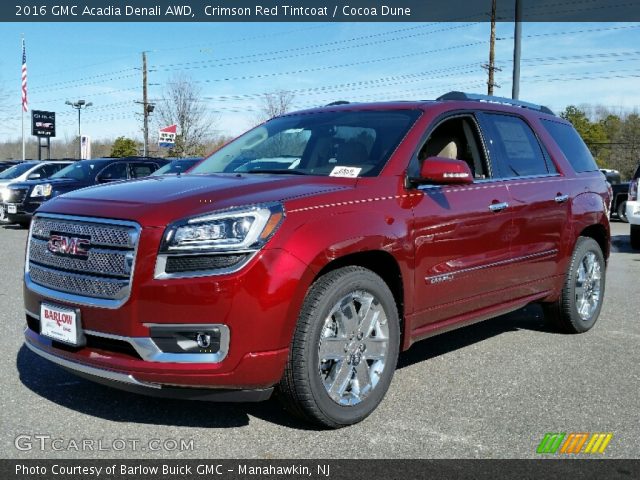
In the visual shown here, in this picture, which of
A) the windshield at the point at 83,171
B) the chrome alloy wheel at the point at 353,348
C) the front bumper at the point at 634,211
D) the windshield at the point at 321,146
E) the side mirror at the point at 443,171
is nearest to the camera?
the chrome alloy wheel at the point at 353,348

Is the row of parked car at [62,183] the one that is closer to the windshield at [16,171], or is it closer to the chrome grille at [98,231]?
the windshield at [16,171]

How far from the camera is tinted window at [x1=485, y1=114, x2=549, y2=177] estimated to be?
4.93 meters

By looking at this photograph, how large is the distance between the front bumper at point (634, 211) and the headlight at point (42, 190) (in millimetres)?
12019

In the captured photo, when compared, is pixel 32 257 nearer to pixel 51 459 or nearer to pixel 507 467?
pixel 51 459

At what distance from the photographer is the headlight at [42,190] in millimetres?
14523

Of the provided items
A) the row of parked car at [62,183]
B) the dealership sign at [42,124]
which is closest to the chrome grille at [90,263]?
the row of parked car at [62,183]

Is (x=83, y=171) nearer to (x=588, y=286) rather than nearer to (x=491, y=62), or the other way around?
(x=588, y=286)

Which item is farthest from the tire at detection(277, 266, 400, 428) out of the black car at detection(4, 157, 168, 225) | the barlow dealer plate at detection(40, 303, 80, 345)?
the black car at detection(4, 157, 168, 225)

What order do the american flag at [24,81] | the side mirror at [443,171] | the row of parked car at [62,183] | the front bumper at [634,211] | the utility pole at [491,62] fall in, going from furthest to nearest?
1. the american flag at [24,81]
2. the utility pole at [491,62]
3. the row of parked car at [62,183]
4. the front bumper at [634,211]
5. the side mirror at [443,171]

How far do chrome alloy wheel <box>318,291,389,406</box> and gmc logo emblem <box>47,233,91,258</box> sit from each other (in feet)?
4.28

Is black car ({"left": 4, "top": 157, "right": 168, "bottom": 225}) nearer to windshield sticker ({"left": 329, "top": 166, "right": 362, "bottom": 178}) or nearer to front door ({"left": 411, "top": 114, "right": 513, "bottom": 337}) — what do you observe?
front door ({"left": 411, "top": 114, "right": 513, "bottom": 337})

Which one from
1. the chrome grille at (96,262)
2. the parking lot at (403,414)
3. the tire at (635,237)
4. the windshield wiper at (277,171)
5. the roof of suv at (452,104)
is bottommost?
the parking lot at (403,414)

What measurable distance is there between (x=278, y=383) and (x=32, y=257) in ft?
5.38

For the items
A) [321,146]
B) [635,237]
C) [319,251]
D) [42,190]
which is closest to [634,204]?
[635,237]
